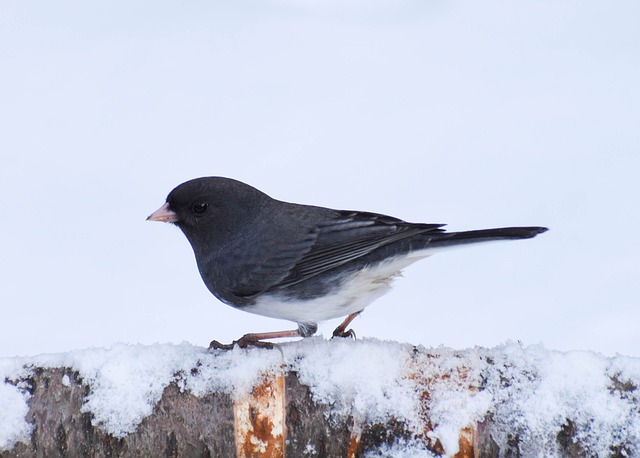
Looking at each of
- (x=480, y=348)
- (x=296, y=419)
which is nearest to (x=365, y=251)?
(x=480, y=348)

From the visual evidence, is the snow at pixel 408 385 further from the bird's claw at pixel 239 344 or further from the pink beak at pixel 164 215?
the pink beak at pixel 164 215

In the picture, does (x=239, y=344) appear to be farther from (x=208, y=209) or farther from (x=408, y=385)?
(x=208, y=209)

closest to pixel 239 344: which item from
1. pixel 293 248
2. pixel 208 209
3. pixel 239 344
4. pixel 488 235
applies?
pixel 239 344

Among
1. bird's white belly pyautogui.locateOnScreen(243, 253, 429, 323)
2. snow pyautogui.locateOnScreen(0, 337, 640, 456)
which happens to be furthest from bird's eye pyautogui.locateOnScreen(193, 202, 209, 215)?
snow pyautogui.locateOnScreen(0, 337, 640, 456)

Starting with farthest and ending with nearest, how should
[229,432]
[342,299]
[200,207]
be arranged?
[200,207] < [342,299] < [229,432]

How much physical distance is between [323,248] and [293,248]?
13 cm

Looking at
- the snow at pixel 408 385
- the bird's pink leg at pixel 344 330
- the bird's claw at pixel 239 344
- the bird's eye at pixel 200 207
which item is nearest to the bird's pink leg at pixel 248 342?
the bird's claw at pixel 239 344

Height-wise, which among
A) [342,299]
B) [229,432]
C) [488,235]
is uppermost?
[488,235]

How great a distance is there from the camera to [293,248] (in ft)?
9.52

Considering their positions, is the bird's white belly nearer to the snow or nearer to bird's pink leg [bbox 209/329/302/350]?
bird's pink leg [bbox 209/329/302/350]

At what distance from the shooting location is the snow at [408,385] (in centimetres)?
212

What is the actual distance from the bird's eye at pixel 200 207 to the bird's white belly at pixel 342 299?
50 cm

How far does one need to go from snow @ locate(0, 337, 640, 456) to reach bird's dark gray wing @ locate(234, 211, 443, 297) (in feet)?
1.60

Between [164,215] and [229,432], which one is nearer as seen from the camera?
[229,432]
